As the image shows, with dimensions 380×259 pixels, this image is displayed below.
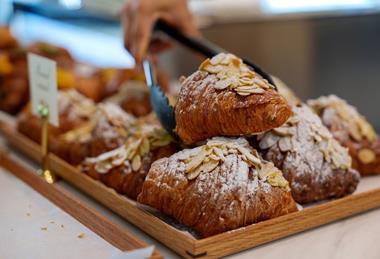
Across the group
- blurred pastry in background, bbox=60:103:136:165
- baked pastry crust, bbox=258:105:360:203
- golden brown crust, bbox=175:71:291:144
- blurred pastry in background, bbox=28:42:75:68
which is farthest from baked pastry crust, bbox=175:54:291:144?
blurred pastry in background, bbox=28:42:75:68

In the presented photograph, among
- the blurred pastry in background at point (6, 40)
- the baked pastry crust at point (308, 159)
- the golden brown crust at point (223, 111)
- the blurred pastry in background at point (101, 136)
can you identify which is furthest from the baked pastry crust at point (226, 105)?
the blurred pastry in background at point (6, 40)

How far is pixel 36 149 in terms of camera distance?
1.56m

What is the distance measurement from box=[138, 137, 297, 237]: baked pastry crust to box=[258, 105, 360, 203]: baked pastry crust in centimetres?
8

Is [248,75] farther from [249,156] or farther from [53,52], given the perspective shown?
[53,52]

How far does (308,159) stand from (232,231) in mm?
244

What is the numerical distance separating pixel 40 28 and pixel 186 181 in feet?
7.91

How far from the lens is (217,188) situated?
3.36 ft

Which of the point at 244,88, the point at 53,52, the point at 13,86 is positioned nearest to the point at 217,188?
the point at 244,88

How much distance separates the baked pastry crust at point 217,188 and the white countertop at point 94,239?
6 cm

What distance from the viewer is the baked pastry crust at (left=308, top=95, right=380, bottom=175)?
135cm

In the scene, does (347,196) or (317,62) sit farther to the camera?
(317,62)

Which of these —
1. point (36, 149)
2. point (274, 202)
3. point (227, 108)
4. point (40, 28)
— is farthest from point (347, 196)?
point (40, 28)

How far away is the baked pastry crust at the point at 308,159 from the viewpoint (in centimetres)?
117

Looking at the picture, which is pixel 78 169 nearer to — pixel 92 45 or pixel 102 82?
pixel 102 82
